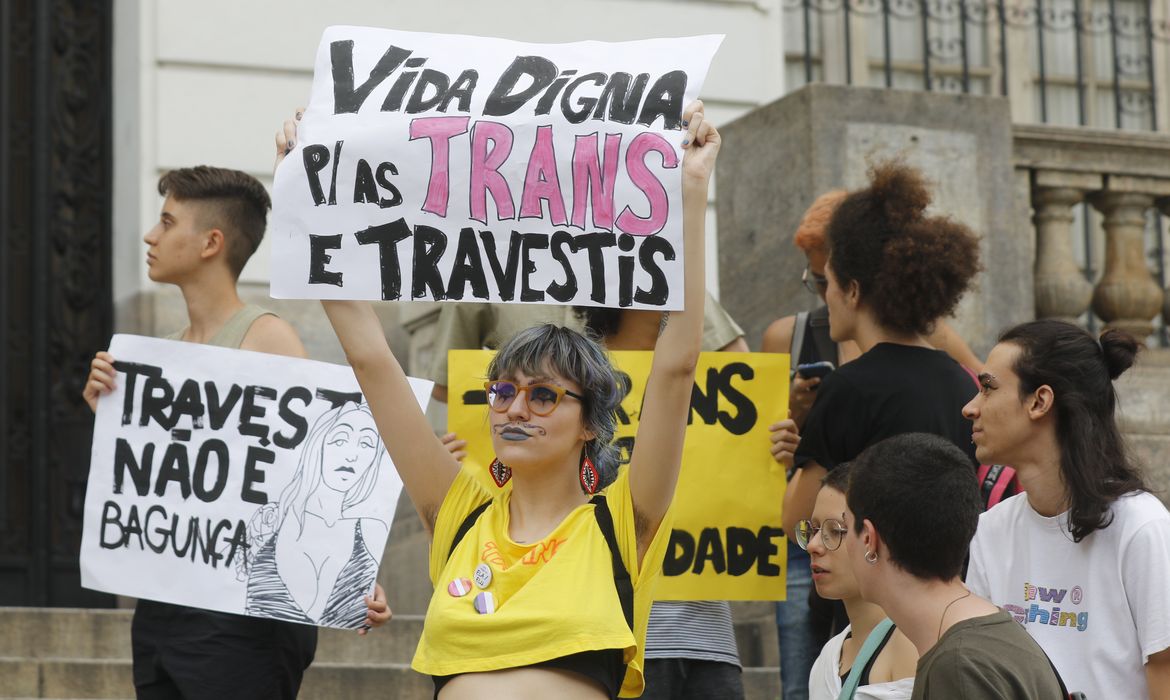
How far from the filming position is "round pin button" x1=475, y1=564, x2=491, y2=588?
148 inches

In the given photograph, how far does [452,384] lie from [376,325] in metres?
1.06

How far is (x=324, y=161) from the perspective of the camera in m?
4.18

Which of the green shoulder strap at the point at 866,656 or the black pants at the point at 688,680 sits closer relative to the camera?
the green shoulder strap at the point at 866,656

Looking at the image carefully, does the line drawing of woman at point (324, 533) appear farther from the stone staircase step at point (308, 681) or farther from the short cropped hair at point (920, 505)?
the short cropped hair at point (920, 505)

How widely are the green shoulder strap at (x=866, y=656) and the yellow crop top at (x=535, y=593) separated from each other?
0.50m

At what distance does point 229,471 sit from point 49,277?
4.77m

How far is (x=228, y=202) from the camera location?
539 cm

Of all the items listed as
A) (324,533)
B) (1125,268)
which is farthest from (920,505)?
(1125,268)

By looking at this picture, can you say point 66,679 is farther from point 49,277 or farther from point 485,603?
point 49,277

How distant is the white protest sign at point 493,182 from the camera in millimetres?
4117

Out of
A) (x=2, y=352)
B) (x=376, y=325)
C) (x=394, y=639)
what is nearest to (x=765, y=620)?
(x=394, y=639)

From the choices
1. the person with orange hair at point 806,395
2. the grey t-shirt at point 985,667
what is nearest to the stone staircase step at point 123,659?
the person with orange hair at point 806,395

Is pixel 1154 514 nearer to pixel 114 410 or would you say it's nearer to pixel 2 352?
pixel 114 410

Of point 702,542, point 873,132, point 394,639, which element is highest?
point 873,132
